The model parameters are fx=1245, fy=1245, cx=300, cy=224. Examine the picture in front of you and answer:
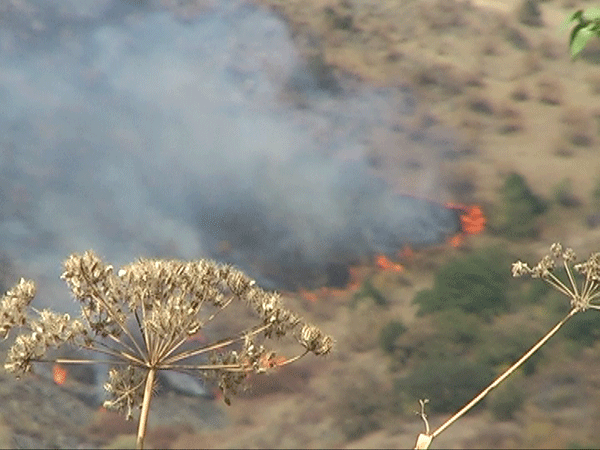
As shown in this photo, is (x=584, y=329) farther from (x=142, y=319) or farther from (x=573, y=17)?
(x=573, y=17)

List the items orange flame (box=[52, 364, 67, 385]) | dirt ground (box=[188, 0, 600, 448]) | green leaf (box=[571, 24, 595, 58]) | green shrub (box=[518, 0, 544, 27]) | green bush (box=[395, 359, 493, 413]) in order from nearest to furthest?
1. green leaf (box=[571, 24, 595, 58])
2. orange flame (box=[52, 364, 67, 385])
3. green bush (box=[395, 359, 493, 413])
4. dirt ground (box=[188, 0, 600, 448])
5. green shrub (box=[518, 0, 544, 27])

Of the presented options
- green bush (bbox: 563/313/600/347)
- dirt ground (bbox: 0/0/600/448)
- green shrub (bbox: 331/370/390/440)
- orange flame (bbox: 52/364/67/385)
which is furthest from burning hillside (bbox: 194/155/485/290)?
orange flame (bbox: 52/364/67/385)

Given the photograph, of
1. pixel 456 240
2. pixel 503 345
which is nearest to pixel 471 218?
pixel 456 240

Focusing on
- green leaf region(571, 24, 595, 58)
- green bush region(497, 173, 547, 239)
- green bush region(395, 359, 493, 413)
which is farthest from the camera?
green bush region(497, 173, 547, 239)

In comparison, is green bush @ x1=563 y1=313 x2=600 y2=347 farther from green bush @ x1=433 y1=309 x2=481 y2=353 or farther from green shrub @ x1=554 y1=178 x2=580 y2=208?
green shrub @ x1=554 y1=178 x2=580 y2=208

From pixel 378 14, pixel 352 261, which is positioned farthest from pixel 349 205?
pixel 378 14

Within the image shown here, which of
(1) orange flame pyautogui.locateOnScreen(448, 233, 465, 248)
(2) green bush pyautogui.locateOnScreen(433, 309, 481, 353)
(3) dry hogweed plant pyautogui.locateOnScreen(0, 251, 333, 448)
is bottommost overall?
(3) dry hogweed plant pyautogui.locateOnScreen(0, 251, 333, 448)
